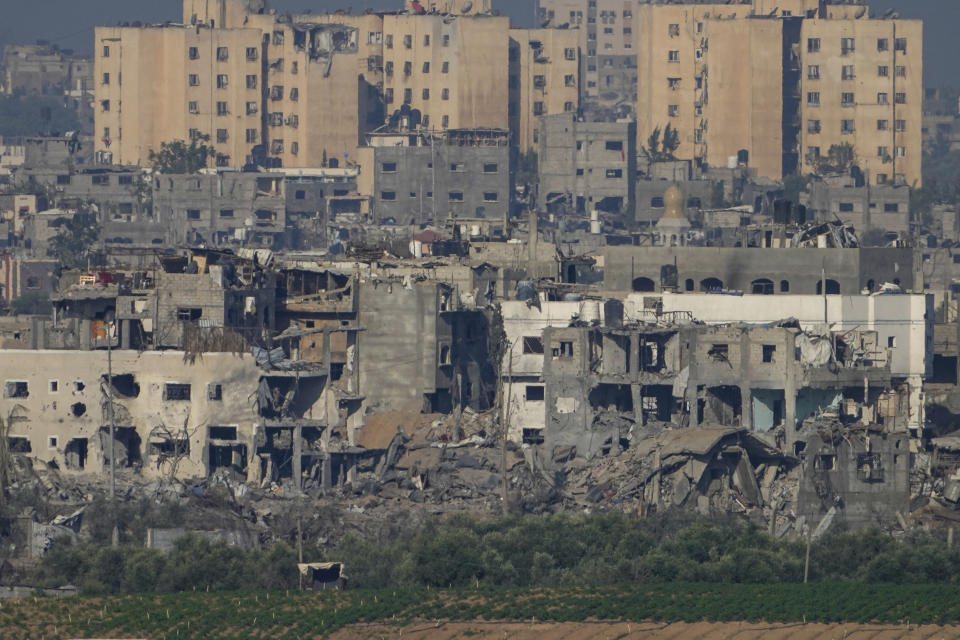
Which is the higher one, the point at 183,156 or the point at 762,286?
the point at 183,156

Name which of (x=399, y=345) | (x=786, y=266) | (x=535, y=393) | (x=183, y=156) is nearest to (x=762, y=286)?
(x=786, y=266)

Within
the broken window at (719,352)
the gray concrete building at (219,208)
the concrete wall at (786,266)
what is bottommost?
the broken window at (719,352)

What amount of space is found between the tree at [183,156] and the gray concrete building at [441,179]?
8.59 meters

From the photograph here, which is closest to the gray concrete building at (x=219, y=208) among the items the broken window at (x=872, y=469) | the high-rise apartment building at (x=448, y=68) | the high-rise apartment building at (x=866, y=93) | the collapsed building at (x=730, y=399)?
the high-rise apartment building at (x=448, y=68)

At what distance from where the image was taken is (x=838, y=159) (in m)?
142

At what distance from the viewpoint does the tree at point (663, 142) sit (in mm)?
142500

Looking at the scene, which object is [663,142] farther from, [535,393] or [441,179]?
[535,393]

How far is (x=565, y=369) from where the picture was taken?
74.6m

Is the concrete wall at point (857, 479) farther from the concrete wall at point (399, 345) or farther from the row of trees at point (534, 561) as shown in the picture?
the concrete wall at point (399, 345)

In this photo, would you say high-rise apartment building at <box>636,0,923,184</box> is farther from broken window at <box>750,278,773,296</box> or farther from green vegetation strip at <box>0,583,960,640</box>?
green vegetation strip at <box>0,583,960,640</box>

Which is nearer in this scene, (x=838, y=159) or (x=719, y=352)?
(x=719, y=352)

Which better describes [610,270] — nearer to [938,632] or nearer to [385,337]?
[385,337]

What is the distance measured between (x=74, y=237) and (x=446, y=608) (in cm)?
6693

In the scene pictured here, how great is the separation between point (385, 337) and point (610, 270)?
9659 millimetres
